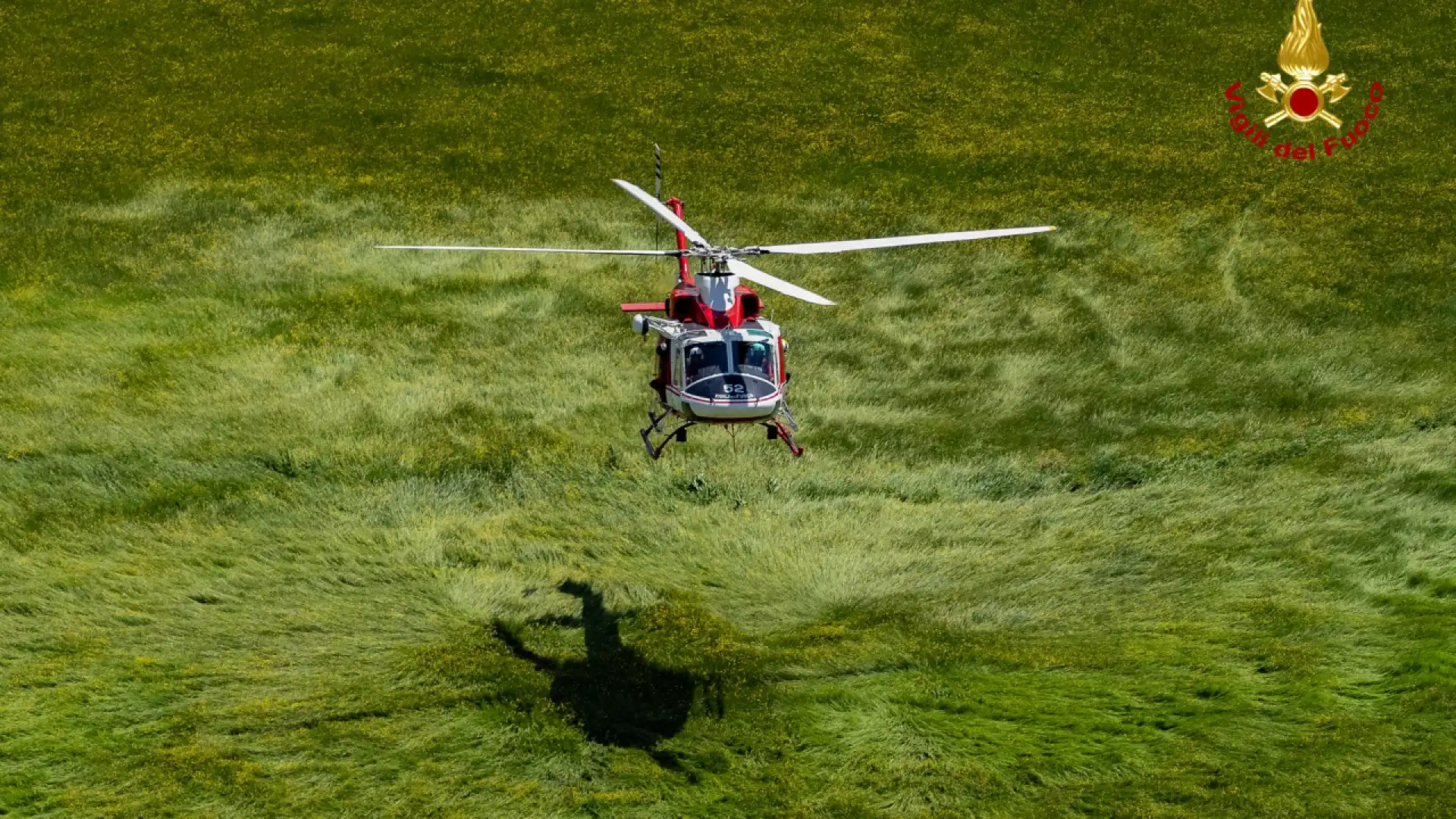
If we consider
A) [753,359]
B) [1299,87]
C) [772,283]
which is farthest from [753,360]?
[1299,87]

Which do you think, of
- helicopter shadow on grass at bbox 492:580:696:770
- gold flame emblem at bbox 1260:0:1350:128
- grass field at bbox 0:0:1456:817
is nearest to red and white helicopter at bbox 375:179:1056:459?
helicopter shadow on grass at bbox 492:580:696:770

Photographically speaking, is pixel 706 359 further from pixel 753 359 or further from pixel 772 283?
pixel 772 283

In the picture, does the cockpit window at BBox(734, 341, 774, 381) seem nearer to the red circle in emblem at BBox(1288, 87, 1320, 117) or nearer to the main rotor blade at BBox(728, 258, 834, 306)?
the main rotor blade at BBox(728, 258, 834, 306)

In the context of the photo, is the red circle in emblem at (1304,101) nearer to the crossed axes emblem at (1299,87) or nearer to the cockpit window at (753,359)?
the crossed axes emblem at (1299,87)

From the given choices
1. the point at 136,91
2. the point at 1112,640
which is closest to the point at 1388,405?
the point at 1112,640

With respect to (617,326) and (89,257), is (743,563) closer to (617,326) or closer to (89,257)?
(617,326)

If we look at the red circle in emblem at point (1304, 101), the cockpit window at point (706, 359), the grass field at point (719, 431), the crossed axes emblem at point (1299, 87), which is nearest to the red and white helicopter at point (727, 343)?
the cockpit window at point (706, 359)
